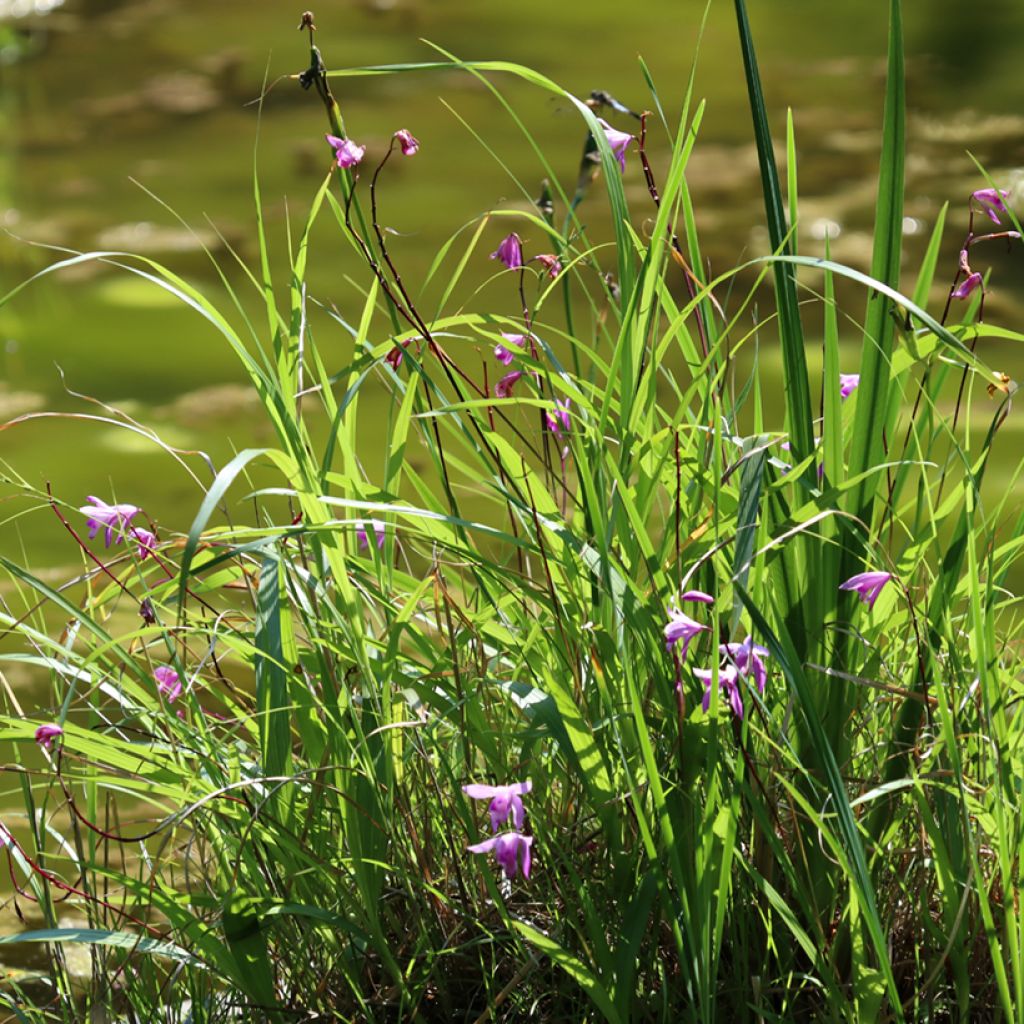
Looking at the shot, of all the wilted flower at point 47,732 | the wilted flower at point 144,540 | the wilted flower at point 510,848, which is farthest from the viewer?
the wilted flower at point 144,540

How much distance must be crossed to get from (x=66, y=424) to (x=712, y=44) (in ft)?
5.33

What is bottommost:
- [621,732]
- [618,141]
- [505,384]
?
[621,732]

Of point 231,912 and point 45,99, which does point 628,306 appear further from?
point 45,99

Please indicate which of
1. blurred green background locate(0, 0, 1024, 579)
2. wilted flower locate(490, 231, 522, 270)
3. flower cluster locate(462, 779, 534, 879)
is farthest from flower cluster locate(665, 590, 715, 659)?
blurred green background locate(0, 0, 1024, 579)

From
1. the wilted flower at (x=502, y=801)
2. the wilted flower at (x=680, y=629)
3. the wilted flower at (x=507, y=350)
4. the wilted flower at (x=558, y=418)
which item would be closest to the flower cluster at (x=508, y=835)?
the wilted flower at (x=502, y=801)

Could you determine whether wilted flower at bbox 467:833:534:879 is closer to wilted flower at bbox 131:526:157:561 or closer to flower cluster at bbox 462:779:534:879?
flower cluster at bbox 462:779:534:879

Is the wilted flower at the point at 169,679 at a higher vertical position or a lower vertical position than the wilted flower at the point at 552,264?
lower

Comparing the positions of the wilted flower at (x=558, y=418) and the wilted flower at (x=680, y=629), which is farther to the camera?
the wilted flower at (x=558, y=418)

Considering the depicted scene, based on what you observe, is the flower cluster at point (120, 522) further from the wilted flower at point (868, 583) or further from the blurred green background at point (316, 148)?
the blurred green background at point (316, 148)

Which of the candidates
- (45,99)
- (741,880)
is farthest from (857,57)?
(741,880)

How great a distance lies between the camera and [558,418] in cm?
89

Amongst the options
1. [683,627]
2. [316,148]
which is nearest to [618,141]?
[683,627]

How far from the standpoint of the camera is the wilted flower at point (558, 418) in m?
0.84

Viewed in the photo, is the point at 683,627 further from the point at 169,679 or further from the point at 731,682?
the point at 169,679
